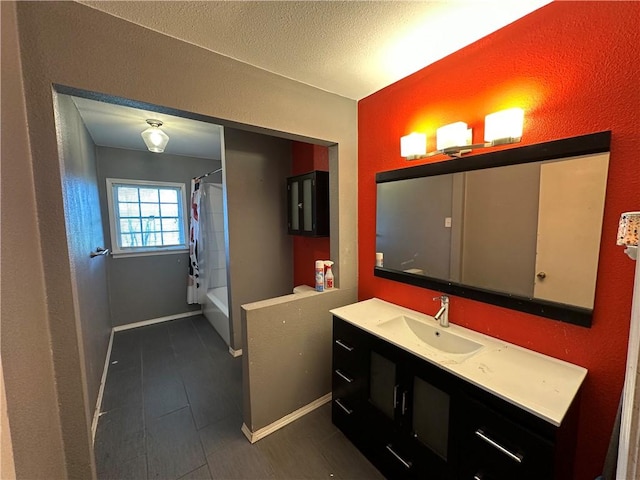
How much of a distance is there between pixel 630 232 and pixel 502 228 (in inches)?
19.3

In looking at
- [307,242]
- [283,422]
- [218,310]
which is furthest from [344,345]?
[218,310]

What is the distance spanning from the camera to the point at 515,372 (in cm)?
111

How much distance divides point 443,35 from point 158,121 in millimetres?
2365

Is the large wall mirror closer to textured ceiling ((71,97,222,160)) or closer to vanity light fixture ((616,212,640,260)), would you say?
vanity light fixture ((616,212,640,260))

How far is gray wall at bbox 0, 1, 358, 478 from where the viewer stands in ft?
2.80

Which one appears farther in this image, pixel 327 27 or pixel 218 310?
pixel 218 310

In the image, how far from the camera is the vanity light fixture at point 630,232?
83 centimetres

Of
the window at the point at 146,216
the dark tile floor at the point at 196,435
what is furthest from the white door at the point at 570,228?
the window at the point at 146,216

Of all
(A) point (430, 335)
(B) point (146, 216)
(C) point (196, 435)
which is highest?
(B) point (146, 216)

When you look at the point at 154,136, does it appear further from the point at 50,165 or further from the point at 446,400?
the point at 446,400

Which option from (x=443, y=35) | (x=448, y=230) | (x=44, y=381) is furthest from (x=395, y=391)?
(x=443, y=35)

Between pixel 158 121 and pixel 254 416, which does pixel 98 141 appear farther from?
pixel 254 416

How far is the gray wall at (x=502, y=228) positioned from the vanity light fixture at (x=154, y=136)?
100 inches

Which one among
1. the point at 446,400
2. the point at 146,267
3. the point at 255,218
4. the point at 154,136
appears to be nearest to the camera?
the point at 446,400
